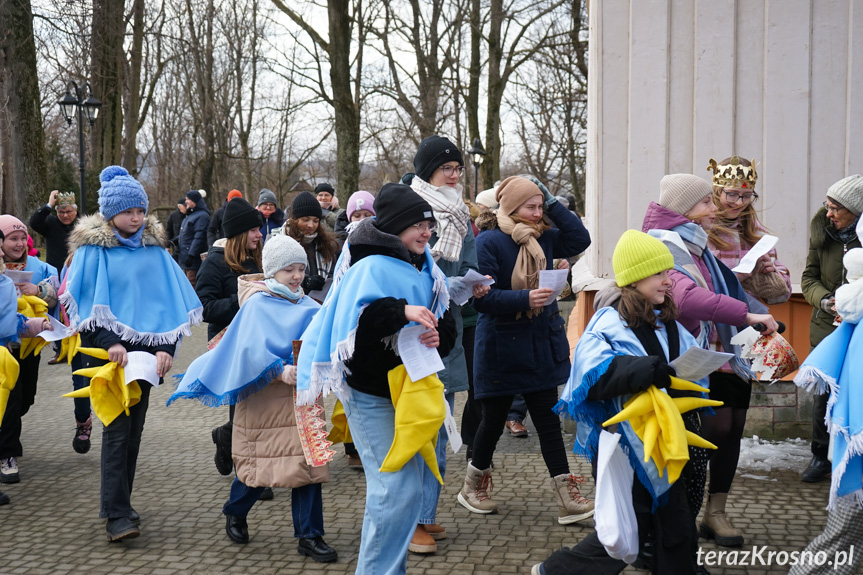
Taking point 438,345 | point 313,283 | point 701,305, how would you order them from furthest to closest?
point 313,283, point 701,305, point 438,345

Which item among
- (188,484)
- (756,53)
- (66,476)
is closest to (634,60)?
(756,53)

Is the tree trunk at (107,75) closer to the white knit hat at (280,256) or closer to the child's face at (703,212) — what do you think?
the white knit hat at (280,256)

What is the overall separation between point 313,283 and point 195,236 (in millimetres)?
7371

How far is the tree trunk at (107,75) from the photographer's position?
20000 mm

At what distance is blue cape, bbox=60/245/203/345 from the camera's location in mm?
4859

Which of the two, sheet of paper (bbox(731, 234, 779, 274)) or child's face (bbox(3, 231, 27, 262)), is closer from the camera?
sheet of paper (bbox(731, 234, 779, 274))

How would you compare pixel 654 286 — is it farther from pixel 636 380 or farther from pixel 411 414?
pixel 411 414

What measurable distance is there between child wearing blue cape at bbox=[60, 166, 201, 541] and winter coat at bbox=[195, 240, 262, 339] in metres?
0.25

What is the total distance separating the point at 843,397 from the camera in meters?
3.47

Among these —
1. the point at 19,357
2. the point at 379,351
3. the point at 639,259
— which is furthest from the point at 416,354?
the point at 19,357

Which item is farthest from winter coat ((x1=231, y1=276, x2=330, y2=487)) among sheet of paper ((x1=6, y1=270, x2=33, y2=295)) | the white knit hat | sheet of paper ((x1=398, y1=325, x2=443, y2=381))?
sheet of paper ((x1=6, y1=270, x2=33, y2=295))

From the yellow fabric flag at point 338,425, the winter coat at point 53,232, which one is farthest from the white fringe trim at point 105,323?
the winter coat at point 53,232

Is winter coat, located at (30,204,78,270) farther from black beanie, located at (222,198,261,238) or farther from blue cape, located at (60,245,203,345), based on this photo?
blue cape, located at (60,245,203,345)

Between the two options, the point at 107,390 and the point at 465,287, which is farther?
the point at 107,390
